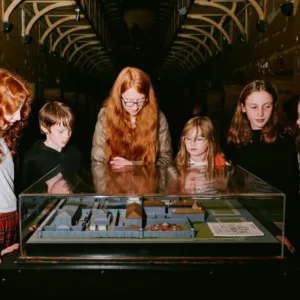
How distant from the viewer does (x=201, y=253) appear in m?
1.69

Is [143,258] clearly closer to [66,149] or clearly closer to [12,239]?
[12,239]

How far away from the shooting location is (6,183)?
2.10 metres

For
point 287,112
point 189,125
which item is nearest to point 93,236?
point 189,125

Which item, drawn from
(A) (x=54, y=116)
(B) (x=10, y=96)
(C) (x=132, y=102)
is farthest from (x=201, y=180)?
(A) (x=54, y=116)

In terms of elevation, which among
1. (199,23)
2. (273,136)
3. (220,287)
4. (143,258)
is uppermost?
(199,23)

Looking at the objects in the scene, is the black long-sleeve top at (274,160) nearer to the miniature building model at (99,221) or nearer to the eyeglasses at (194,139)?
the eyeglasses at (194,139)

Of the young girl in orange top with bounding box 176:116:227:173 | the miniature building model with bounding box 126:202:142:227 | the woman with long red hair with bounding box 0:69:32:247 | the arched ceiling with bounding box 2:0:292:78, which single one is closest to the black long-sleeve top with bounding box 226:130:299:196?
the young girl in orange top with bounding box 176:116:227:173

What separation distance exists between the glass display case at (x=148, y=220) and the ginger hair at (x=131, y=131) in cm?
82

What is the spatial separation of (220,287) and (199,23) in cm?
461

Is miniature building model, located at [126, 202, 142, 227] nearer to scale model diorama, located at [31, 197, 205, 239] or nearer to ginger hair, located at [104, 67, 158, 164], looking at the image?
scale model diorama, located at [31, 197, 205, 239]

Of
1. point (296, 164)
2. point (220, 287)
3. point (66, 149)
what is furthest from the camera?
point (66, 149)

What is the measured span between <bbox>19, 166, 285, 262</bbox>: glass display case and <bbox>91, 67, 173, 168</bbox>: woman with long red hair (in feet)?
2.64

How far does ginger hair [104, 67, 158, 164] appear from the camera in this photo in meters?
2.75

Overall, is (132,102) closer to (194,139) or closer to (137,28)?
(194,139)
